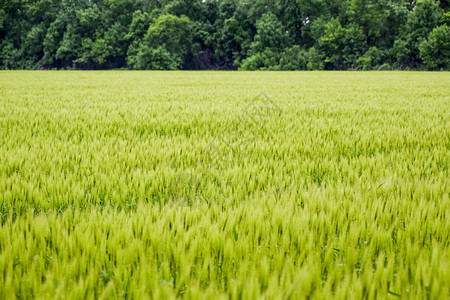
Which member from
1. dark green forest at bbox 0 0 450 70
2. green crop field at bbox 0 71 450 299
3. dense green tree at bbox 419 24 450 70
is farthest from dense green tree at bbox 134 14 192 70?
green crop field at bbox 0 71 450 299


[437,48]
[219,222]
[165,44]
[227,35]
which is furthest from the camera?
[227,35]

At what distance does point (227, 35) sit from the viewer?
157 ft

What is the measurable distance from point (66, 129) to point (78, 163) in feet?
4.49

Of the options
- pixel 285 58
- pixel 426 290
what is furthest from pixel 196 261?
pixel 285 58

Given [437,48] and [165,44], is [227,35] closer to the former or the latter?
[165,44]

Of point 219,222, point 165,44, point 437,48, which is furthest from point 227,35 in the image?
point 219,222

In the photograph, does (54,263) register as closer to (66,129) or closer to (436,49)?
(66,129)

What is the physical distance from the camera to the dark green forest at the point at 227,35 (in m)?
39.3

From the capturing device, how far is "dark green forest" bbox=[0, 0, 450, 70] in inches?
1547

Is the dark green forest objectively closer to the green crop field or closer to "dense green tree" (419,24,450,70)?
"dense green tree" (419,24,450,70)

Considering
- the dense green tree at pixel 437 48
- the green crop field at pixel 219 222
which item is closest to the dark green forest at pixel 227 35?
the dense green tree at pixel 437 48

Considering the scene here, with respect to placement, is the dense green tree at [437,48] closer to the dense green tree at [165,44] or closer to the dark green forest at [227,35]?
the dark green forest at [227,35]

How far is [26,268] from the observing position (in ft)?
2.85

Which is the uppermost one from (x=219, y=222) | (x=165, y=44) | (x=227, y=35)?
(x=227, y=35)
